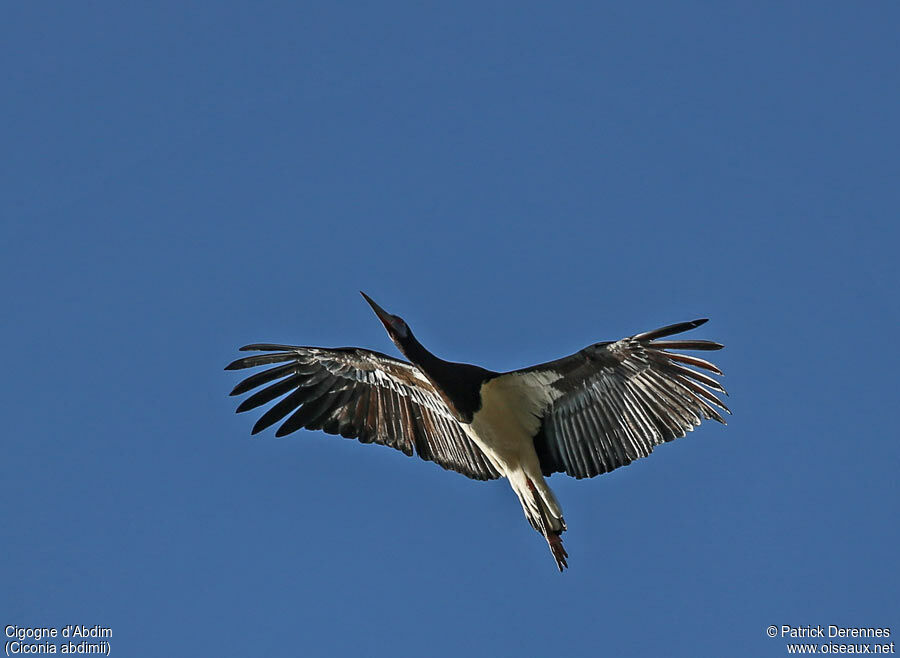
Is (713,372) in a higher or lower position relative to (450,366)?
lower

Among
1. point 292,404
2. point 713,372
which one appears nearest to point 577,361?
point 713,372

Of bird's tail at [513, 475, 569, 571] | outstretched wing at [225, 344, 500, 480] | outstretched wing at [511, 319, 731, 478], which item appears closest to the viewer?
outstretched wing at [511, 319, 731, 478]

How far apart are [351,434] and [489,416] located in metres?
2.18

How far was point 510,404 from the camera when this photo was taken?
14578 mm

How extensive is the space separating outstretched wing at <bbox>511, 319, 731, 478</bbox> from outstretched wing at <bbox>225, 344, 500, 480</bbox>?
1.23 m

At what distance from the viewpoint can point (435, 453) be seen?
1559 cm

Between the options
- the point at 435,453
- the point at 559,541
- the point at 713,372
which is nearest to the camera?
the point at 713,372

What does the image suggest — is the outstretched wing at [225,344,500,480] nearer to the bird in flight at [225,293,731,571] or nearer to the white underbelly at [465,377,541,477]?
the bird in flight at [225,293,731,571]

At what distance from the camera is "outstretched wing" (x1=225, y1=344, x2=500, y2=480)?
15398 mm

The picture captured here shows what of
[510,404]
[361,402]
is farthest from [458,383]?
[361,402]

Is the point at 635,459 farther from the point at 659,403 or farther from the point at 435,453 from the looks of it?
the point at 435,453

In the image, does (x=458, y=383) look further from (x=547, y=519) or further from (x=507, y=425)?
(x=547, y=519)

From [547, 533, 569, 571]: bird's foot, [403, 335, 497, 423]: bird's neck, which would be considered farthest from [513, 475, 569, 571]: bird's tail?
[403, 335, 497, 423]: bird's neck

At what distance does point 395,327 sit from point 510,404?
5.55 ft
